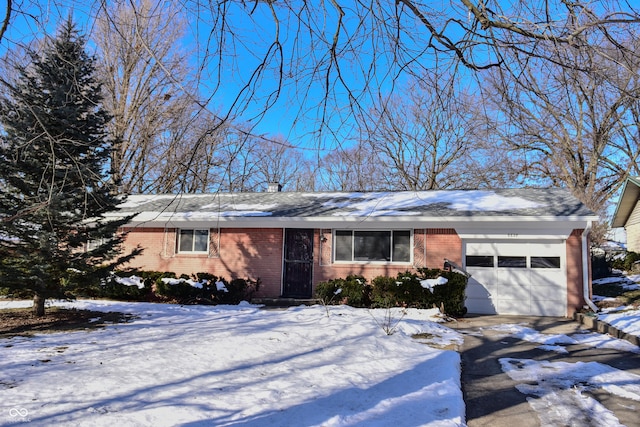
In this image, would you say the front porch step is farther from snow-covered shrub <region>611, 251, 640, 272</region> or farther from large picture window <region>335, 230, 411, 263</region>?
snow-covered shrub <region>611, 251, 640, 272</region>

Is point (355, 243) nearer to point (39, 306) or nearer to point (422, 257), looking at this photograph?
point (422, 257)

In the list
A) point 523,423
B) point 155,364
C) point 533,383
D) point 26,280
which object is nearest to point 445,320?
point 533,383

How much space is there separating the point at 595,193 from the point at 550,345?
24.4 meters

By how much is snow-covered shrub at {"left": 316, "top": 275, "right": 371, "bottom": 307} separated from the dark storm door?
1285mm

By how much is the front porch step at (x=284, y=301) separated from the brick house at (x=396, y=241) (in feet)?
1.47

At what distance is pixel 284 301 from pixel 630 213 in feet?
69.3

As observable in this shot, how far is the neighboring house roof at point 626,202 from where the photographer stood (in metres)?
21.8

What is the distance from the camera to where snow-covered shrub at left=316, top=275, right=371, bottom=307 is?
12961 mm

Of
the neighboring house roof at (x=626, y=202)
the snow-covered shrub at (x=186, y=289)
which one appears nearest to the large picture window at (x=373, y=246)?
the snow-covered shrub at (x=186, y=289)

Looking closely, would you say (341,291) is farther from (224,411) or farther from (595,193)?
(595,193)

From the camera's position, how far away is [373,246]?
46.8 feet

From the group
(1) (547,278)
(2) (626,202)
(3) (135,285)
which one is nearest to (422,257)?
(1) (547,278)

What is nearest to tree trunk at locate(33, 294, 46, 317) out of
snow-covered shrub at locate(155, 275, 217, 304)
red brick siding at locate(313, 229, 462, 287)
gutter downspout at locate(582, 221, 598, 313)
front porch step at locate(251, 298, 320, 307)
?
snow-covered shrub at locate(155, 275, 217, 304)

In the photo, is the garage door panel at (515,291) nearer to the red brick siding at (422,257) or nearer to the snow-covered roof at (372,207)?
the red brick siding at (422,257)
